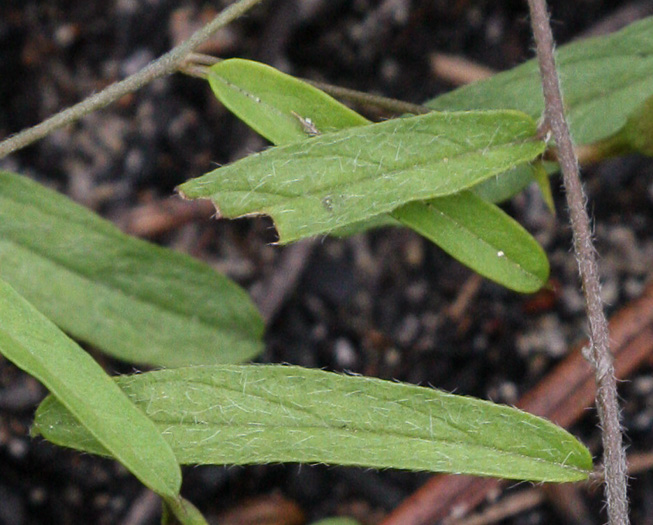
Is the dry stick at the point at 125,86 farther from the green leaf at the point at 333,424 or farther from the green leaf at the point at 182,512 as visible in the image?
the green leaf at the point at 182,512

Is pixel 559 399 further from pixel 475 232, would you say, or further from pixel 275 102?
pixel 275 102

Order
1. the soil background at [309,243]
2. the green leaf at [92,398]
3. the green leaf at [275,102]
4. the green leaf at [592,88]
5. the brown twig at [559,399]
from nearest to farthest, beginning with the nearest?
the green leaf at [92,398], the green leaf at [275,102], the green leaf at [592,88], the brown twig at [559,399], the soil background at [309,243]

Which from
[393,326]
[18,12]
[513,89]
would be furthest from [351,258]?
[18,12]

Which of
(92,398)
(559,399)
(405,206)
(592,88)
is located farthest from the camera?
(559,399)

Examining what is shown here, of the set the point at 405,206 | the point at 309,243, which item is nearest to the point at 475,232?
the point at 405,206

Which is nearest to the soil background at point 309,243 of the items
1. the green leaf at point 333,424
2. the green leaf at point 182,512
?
the green leaf at point 182,512

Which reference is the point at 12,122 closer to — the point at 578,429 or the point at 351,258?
the point at 351,258
